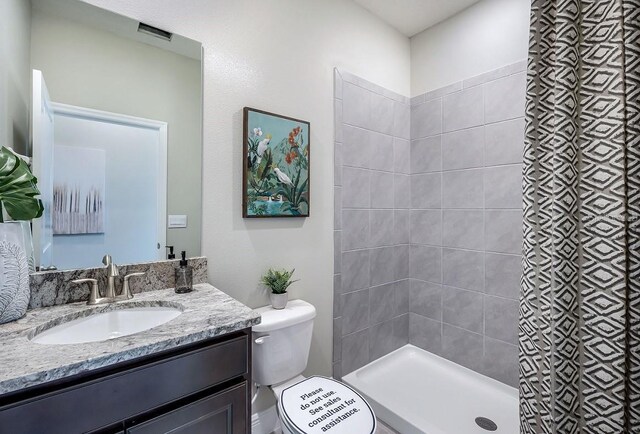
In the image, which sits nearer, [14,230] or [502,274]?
[14,230]

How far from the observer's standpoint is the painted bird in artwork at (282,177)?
1.68 m

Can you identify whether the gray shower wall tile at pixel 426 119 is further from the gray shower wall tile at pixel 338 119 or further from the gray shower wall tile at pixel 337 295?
the gray shower wall tile at pixel 337 295

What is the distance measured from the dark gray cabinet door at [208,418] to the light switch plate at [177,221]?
0.76m

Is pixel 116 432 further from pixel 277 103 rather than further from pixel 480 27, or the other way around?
pixel 480 27

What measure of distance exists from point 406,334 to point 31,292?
2326mm

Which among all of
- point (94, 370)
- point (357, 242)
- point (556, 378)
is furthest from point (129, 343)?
point (357, 242)

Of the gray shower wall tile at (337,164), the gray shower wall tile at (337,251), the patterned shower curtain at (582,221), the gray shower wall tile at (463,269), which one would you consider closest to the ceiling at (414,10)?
the gray shower wall tile at (337,164)

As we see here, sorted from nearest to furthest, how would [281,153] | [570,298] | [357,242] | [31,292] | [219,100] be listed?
[570,298], [31,292], [219,100], [281,153], [357,242]

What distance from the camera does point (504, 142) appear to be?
1935mm

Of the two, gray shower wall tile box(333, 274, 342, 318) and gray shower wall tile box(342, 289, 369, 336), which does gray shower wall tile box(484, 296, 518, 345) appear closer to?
gray shower wall tile box(342, 289, 369, 336)

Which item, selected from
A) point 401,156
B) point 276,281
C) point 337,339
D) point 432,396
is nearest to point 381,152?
point 401,156

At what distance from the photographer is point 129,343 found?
820 mm

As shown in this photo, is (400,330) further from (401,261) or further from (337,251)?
(337,251)

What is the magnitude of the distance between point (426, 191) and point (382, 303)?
3.02 feet
